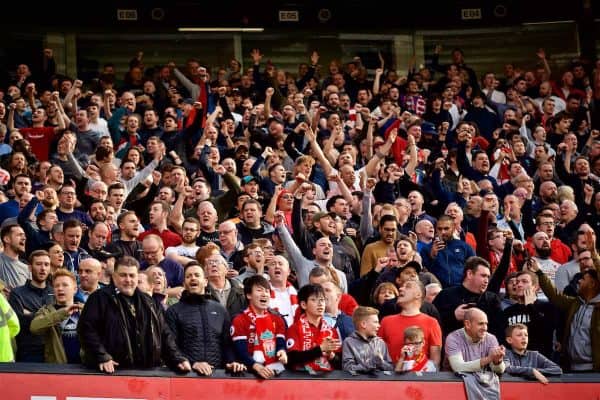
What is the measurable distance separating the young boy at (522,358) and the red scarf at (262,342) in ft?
5.84

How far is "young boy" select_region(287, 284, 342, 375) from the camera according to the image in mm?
9375

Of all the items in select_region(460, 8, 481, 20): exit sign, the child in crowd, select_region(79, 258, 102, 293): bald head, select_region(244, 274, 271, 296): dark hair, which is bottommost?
the child in crowd

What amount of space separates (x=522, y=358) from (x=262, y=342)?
6.75ft

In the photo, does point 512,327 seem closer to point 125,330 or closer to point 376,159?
point 125,330

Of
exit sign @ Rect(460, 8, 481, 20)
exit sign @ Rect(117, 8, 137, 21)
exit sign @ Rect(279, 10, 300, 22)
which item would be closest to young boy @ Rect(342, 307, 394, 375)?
exit sign @ Rect(117, 8, 137, 21)

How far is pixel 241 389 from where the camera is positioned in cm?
929

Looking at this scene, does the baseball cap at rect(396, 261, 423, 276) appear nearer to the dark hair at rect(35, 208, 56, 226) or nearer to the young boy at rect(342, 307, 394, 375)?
the young boy at rect(342, 307, 394, 375)

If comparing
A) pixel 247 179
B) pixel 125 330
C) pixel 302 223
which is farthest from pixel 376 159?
pixel 125 330

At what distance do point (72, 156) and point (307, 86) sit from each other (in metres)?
6.07

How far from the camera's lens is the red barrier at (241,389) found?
9062 mm

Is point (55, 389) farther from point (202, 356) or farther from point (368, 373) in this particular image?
point (368, 373)

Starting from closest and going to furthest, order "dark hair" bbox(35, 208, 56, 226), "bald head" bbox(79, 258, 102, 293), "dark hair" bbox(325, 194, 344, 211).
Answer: "bald head" bbox(79, 258, 102, 293)
"dark hair" bbox(35, 208, 56, 226)
"dark hair" bbox(325, 194, 344, 211)

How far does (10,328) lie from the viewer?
940cm

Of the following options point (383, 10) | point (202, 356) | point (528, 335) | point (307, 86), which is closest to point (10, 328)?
point (202, 356)
